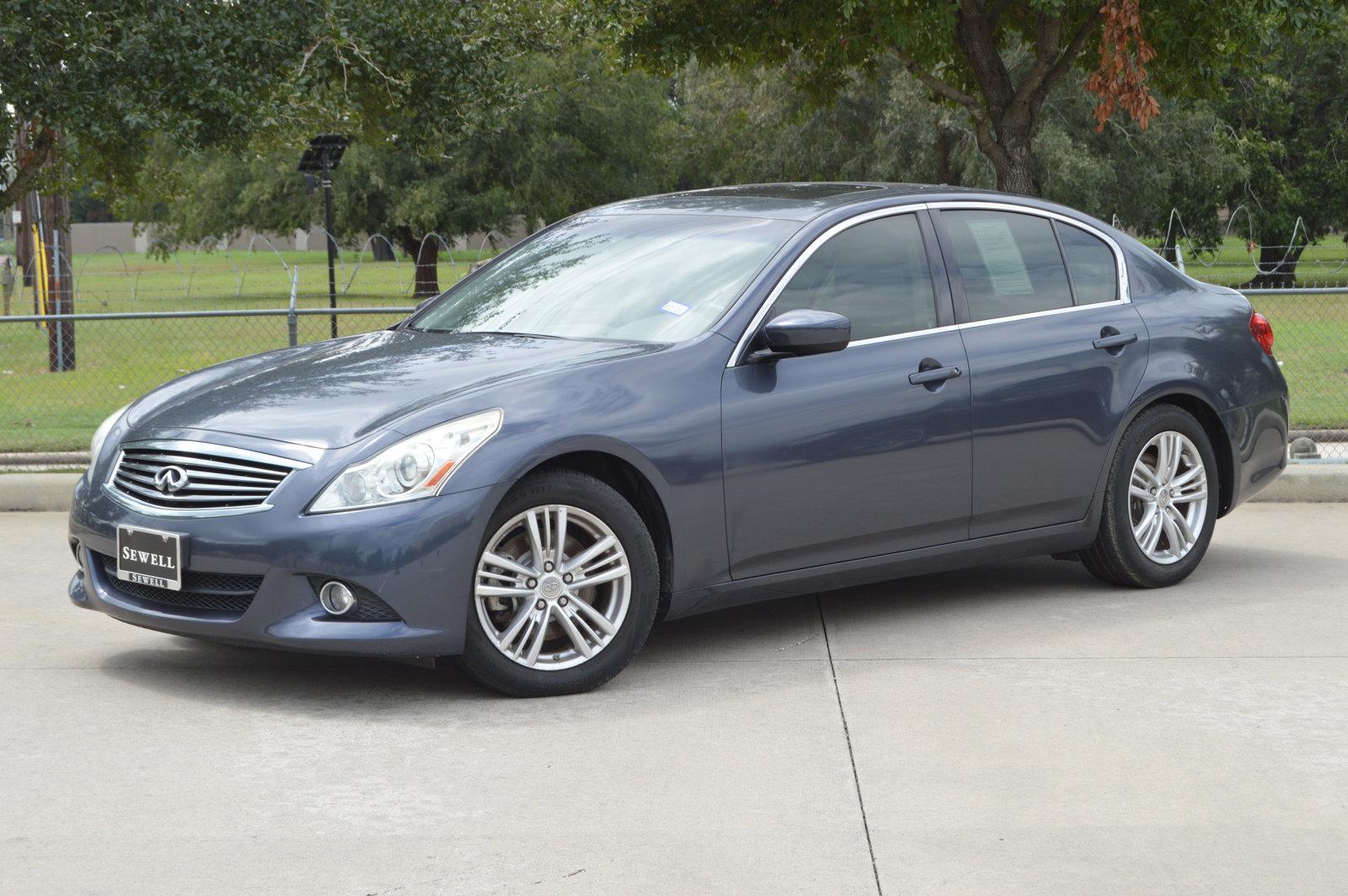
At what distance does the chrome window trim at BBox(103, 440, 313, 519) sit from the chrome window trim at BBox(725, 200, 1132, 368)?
162 centimetres

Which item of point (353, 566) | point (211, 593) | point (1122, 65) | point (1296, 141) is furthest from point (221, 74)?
point (1296, 141)

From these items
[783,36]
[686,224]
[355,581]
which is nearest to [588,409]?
[355,581]

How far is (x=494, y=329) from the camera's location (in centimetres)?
672

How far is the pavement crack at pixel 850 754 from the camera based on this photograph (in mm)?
4211

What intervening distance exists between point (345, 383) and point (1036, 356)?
2.76 m

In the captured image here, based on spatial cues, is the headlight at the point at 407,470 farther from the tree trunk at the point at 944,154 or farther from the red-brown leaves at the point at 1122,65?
the tree trunk at the point at 944,154

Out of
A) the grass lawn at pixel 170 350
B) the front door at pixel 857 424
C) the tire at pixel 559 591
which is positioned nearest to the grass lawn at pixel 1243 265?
the grass lawn at pixel 170 350

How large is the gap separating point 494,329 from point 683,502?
1206 mm

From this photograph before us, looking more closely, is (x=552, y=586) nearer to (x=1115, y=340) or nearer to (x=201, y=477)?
(x=201, y=477)

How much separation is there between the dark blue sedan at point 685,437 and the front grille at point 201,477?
0.04 feet

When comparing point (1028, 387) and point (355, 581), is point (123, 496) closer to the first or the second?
point (355, 581)

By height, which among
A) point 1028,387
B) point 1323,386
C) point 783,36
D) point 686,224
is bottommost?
point 1323,386

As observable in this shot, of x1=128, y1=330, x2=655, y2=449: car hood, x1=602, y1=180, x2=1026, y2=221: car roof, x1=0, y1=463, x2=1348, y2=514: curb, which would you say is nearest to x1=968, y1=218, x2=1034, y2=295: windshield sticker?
x1=602, y1=180, x2=1026, y2=221: car roof

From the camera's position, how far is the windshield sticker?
714 cm
